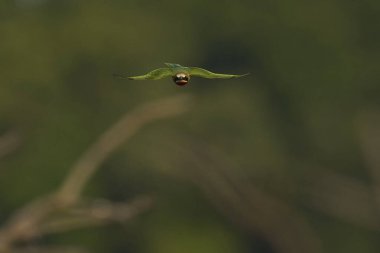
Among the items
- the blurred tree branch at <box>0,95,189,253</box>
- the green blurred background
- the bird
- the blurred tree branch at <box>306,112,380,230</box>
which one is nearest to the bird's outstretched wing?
the bird

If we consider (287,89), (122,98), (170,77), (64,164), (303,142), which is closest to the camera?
(170,77)

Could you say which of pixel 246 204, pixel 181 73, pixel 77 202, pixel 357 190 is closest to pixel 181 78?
pixel 181 73

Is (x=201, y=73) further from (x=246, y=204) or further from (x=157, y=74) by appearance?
(x=246, y=204)

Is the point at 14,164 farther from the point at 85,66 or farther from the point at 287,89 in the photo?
the point at 287,89

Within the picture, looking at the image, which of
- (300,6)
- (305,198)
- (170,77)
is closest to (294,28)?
(300,6)

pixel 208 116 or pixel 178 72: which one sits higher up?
pixel 178 72

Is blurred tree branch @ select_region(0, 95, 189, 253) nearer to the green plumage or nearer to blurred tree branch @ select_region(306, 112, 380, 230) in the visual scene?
the green plumage

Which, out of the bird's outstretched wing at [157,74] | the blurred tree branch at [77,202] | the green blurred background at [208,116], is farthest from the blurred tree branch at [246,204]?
the bird's outstretched wing at [157,74]

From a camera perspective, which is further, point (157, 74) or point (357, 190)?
point (357, 190)
